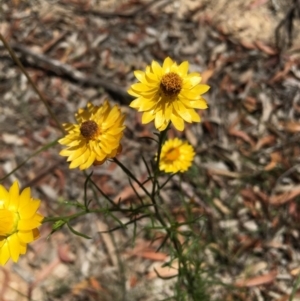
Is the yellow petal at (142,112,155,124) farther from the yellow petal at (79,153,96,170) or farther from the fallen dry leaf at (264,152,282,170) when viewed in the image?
the fallen dry leaf at (264,152,282,170)

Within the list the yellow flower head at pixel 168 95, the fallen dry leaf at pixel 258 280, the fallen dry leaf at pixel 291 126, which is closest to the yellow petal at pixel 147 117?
the yellow flower head at pixel 168 95

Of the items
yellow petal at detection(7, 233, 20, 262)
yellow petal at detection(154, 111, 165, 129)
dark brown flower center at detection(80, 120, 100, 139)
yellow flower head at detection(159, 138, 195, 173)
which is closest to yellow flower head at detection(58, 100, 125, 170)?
dark brown flower center at detection(80, 120, 100, 139)

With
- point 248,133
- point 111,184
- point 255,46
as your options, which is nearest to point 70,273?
point 111,184

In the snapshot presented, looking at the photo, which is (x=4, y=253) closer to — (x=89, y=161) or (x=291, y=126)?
(x=89, y=161)

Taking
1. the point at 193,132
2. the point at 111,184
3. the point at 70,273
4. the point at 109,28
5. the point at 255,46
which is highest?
the point at 109,28

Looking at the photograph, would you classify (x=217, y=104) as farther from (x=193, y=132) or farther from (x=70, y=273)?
(x=70, y=273)

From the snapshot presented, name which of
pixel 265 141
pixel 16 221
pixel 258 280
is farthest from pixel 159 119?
pixel 265 141

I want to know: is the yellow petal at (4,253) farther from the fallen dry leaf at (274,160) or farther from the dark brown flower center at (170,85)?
the fallen dry leaf at (274,160)
